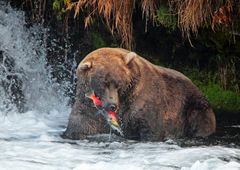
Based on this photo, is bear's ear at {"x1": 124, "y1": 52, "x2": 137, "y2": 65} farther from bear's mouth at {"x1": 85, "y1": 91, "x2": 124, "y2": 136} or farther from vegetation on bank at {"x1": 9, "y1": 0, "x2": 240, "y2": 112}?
vegetation on bank at {"x1": 9, "y1": 0, "x2": 240, "y2": 112}

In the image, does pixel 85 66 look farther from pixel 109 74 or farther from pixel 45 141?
pixel 45 141

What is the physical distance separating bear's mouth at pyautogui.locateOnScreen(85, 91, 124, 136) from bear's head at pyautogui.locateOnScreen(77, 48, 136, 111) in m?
0.04

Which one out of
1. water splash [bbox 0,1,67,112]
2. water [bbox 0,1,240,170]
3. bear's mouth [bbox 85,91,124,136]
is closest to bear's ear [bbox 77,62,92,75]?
bear's mouth [bbox 85,91,124,136]

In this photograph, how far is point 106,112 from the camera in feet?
28.6

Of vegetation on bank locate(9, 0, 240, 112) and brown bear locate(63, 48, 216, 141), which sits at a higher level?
vegetation on bank locate(9, 0, 240, 112)

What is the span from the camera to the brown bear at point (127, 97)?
8.83 metres

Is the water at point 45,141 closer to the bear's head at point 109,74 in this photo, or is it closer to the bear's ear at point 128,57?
the bear's head at point 109,74

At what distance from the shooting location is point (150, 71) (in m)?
9.30

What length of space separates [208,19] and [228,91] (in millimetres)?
1463

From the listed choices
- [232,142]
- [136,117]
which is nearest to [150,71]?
[136,117]

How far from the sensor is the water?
730 centimetres

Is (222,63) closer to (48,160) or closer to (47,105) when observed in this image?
(47,105)

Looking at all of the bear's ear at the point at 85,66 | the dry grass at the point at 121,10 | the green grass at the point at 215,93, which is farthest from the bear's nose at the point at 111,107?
the green grass at the point at 215,93

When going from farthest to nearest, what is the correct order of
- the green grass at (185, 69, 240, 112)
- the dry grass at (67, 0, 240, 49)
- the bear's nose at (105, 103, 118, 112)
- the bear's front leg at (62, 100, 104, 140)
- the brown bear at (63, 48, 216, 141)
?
1. the green grass at (185, 69, 240, 112)
2. the dry grass at (67, 0, 240, 49)
3. the bear's front leg at (62, 100, 104, 140)
4. the brown bear at (63, 48, 216, 141)
5. the bear's nose at (105, 103, 118, 112)
